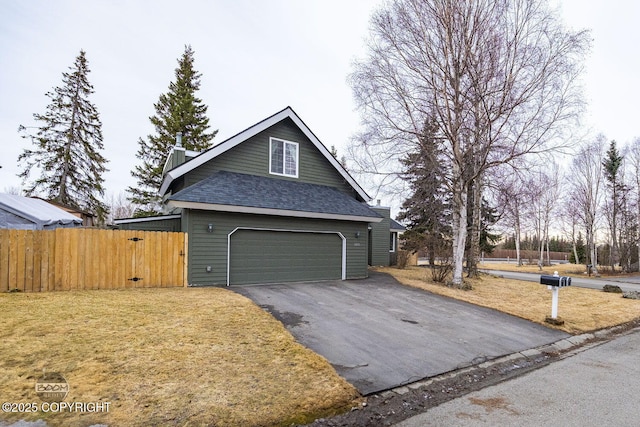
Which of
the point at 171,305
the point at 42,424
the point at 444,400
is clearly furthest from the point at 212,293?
the point at 444,400

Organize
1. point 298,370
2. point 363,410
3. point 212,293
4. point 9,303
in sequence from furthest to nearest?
point 212,293 < point 9,303 < point 298,370 < point 363,410

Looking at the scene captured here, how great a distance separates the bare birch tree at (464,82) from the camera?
1138 cm

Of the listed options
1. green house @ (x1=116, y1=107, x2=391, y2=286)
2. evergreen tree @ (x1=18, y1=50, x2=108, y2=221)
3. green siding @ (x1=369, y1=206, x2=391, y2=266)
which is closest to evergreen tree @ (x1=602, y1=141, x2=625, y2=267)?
green siding @ (x1=369, y1=206, x2=391, y2=266)

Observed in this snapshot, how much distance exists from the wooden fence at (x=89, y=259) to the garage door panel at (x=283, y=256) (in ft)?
5.82

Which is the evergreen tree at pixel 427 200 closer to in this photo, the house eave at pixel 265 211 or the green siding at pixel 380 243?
the green siding at pixel 380 243

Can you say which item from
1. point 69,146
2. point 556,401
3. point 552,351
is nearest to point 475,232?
point 552,351

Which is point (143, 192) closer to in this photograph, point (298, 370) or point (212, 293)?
point (212, 293)

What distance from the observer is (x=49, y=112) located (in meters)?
23.3

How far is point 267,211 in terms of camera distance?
1106 cm

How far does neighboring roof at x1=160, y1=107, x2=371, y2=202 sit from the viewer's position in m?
11.2

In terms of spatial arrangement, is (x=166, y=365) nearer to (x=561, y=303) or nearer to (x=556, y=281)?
(x=556, y=281)

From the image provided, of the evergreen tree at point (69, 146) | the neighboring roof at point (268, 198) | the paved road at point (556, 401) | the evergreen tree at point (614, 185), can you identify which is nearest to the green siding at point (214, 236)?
the neighboring roof at point (268, 198)

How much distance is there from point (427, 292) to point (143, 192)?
25220 millimetres

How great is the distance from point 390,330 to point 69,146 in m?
27.2
